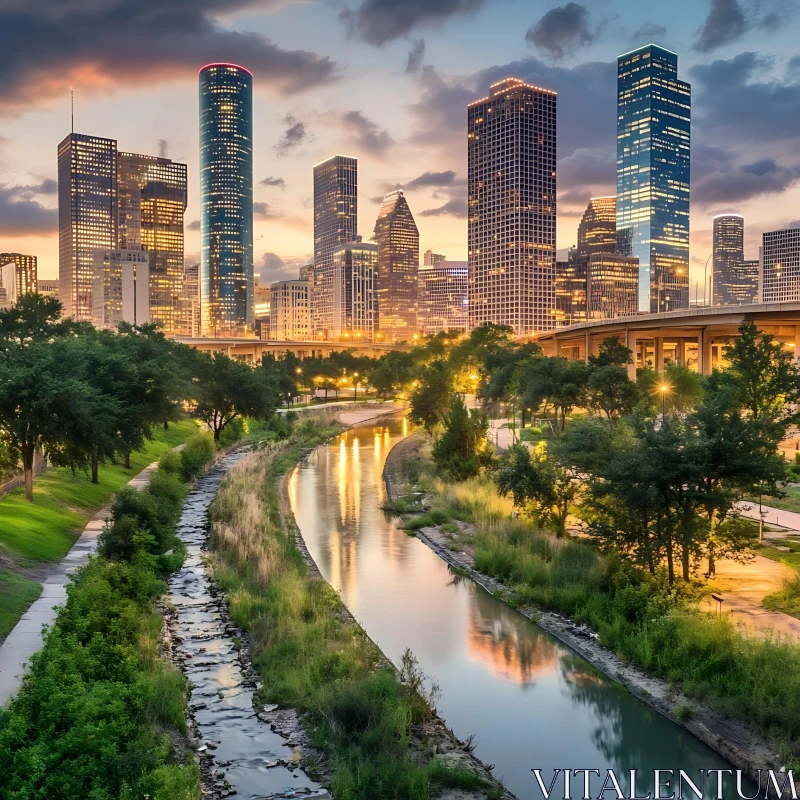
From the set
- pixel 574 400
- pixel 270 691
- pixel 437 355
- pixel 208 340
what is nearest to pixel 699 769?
pixel 270 691

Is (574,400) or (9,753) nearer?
(9,753)

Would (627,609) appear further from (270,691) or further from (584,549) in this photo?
(270,691)

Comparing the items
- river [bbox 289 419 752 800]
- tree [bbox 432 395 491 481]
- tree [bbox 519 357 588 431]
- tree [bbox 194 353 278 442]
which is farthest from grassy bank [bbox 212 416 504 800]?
tree [bbox 519 357 588 431]

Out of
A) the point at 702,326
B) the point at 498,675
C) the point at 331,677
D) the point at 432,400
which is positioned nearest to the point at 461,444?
the point at 432,400

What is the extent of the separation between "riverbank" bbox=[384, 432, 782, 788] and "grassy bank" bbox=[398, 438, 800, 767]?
222mm

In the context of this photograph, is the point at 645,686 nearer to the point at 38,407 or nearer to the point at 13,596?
the point at 13,596

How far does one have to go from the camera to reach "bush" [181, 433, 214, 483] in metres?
47.4

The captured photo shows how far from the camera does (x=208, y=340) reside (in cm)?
17562

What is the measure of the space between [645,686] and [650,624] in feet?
6.42

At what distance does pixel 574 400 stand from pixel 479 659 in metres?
43.9

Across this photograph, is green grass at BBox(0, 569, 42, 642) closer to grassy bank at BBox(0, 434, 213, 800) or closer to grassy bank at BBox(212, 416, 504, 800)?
grassy bank at BBox(0, 434, 213, 800)

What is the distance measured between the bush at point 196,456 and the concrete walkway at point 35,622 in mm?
18029

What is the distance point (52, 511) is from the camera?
30.9 m

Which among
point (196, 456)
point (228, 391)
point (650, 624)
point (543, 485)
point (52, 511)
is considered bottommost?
point (650, 624)
